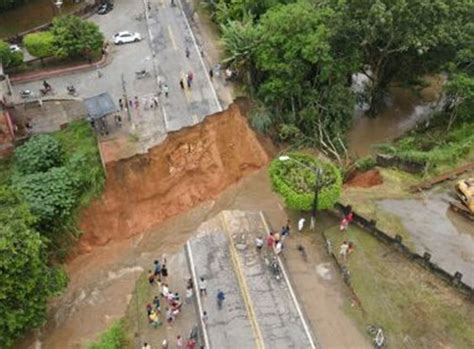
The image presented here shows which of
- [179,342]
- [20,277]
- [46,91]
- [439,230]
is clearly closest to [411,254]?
[439,230]

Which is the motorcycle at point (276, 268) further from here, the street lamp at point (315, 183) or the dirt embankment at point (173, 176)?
the dirt embankment at point (173, 176)

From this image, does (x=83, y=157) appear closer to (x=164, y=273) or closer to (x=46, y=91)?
(x=164, y=273)

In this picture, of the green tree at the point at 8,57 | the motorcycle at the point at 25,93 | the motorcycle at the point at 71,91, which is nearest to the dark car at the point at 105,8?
the green tree at the point at 8,57

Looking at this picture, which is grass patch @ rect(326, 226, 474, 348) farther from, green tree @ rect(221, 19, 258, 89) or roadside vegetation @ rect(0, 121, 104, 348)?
green tree @ rect(221, 19, 258, 89)

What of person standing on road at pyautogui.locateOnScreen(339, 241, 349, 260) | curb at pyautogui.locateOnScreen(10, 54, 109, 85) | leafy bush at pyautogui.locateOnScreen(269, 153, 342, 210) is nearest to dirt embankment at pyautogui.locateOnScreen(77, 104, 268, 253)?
leafy bush at pyautogui.locateOnScreen(269, 153, 342, 210)

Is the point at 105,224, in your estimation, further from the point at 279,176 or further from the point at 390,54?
the point at 390,54

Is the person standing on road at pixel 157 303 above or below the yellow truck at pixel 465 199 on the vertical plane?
below

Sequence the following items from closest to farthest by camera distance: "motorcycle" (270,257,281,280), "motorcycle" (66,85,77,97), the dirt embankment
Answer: "motorcycle" (270,257,281,280), the dirt embankment, "motorcycle" (66,85,77,97)
